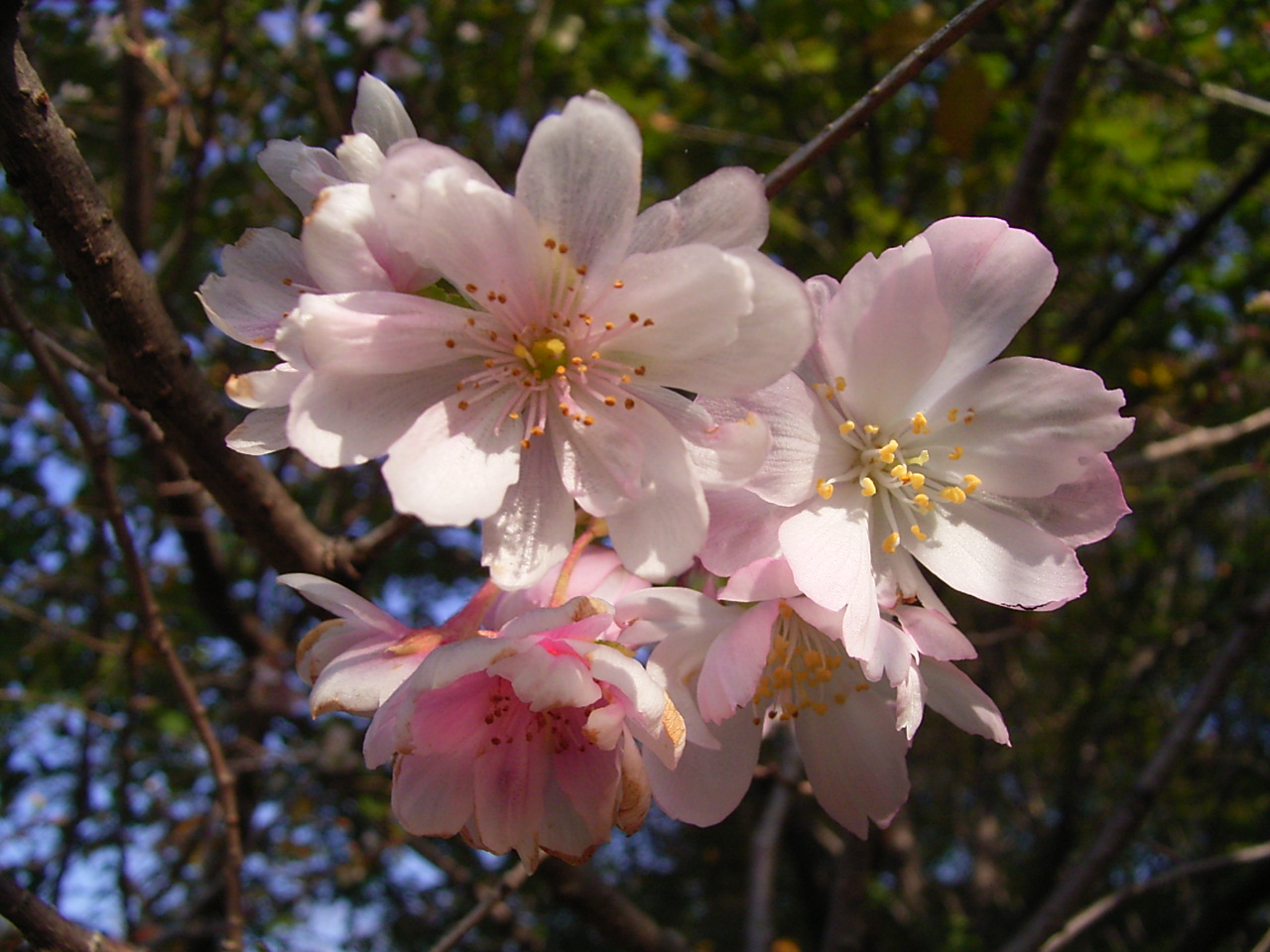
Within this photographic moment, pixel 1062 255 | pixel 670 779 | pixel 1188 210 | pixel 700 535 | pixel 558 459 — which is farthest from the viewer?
pixel 1062 255

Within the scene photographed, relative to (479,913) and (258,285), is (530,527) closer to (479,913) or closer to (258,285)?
(258,285)

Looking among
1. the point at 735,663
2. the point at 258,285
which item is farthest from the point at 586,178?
the point at 735,663

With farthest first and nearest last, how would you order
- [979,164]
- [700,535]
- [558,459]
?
[979,164] → [558,459] → [700,535]

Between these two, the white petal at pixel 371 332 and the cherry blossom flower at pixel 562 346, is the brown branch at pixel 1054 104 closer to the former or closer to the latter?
the cherry blossom flower at pixel 562 346

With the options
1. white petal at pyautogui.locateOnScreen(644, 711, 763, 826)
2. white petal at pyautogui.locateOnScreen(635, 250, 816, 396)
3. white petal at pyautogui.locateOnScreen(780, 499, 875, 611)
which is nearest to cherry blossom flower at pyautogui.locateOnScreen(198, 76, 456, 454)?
white petal at pyautogui.locateOnScreen(635, 250, 816, 396)

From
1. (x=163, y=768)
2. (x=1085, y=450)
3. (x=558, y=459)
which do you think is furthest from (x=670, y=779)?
(x=163, y=768)

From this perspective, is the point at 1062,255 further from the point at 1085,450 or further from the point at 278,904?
the point at 278,904

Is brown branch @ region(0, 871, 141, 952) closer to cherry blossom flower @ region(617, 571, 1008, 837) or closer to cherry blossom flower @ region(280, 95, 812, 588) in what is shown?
cherry blossom flower @ region(280, 95, 812, 588)
